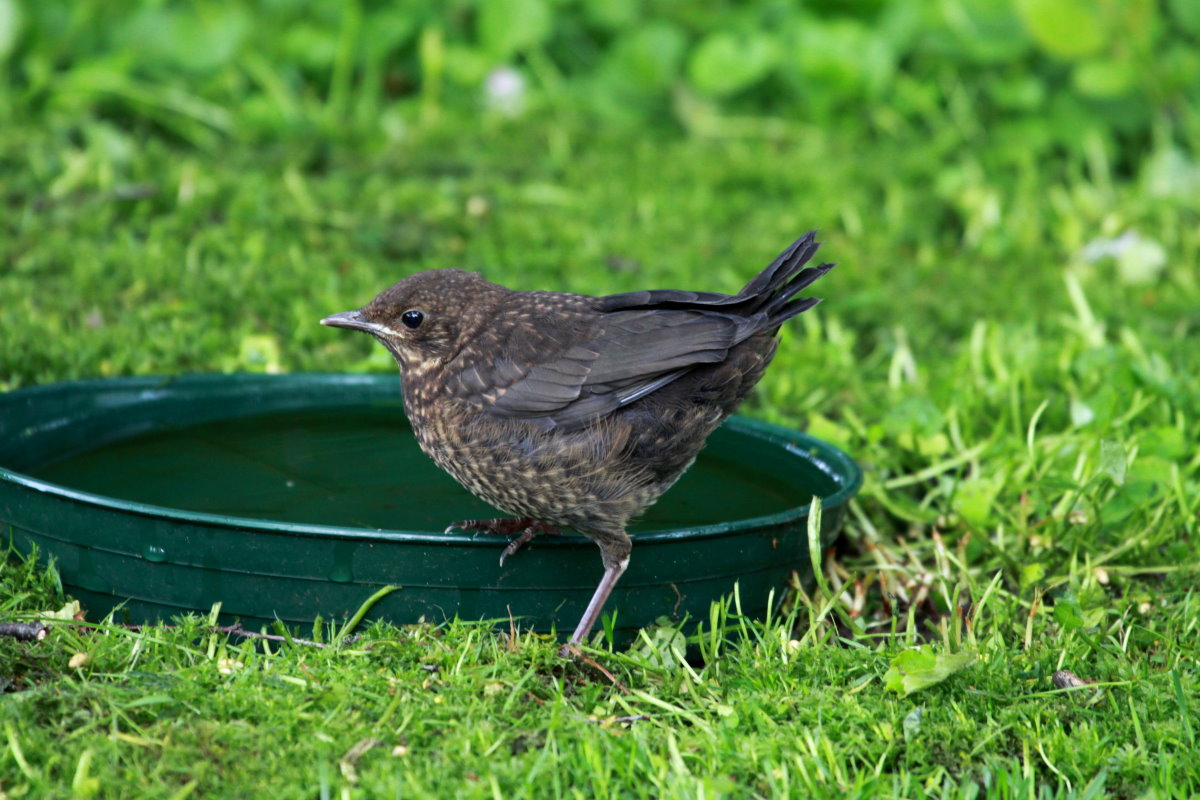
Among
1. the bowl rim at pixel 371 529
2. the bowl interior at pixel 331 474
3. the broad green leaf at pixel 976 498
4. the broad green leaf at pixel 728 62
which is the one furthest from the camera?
the broad green leaf at pixel 728 62

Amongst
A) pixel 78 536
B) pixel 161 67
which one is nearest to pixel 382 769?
pixel 78 536

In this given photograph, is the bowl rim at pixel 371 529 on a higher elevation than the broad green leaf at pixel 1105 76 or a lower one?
lower

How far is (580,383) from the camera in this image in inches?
138

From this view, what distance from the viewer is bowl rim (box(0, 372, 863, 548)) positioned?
310 centimetres

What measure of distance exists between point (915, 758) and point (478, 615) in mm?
1106

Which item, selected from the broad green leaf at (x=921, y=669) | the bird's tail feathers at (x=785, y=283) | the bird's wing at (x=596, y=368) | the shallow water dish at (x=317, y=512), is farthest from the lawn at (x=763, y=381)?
the bird's tail feathers at (x=785, y=283)

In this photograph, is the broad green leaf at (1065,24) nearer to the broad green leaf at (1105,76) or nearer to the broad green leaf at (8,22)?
the broad green leaf at (1105,76)

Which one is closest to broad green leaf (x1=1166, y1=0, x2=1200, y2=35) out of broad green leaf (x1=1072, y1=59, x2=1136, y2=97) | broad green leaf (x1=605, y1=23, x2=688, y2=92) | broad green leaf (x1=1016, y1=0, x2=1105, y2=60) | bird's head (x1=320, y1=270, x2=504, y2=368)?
broad green leaf (x1=1072, y1=59, x2=1136, y2=97)

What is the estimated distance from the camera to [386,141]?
723cm

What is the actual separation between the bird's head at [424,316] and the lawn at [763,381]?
0.82 meters

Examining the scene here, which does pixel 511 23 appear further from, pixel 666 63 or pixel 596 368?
pixel 596 368

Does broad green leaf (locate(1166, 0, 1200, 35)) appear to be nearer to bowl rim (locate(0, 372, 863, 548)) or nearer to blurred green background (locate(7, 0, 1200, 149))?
blurred green background (locate(7, 0, 1200, 149))

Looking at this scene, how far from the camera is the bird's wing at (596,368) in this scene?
3.48 meters

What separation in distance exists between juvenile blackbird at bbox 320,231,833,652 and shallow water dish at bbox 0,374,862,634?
152 mm
